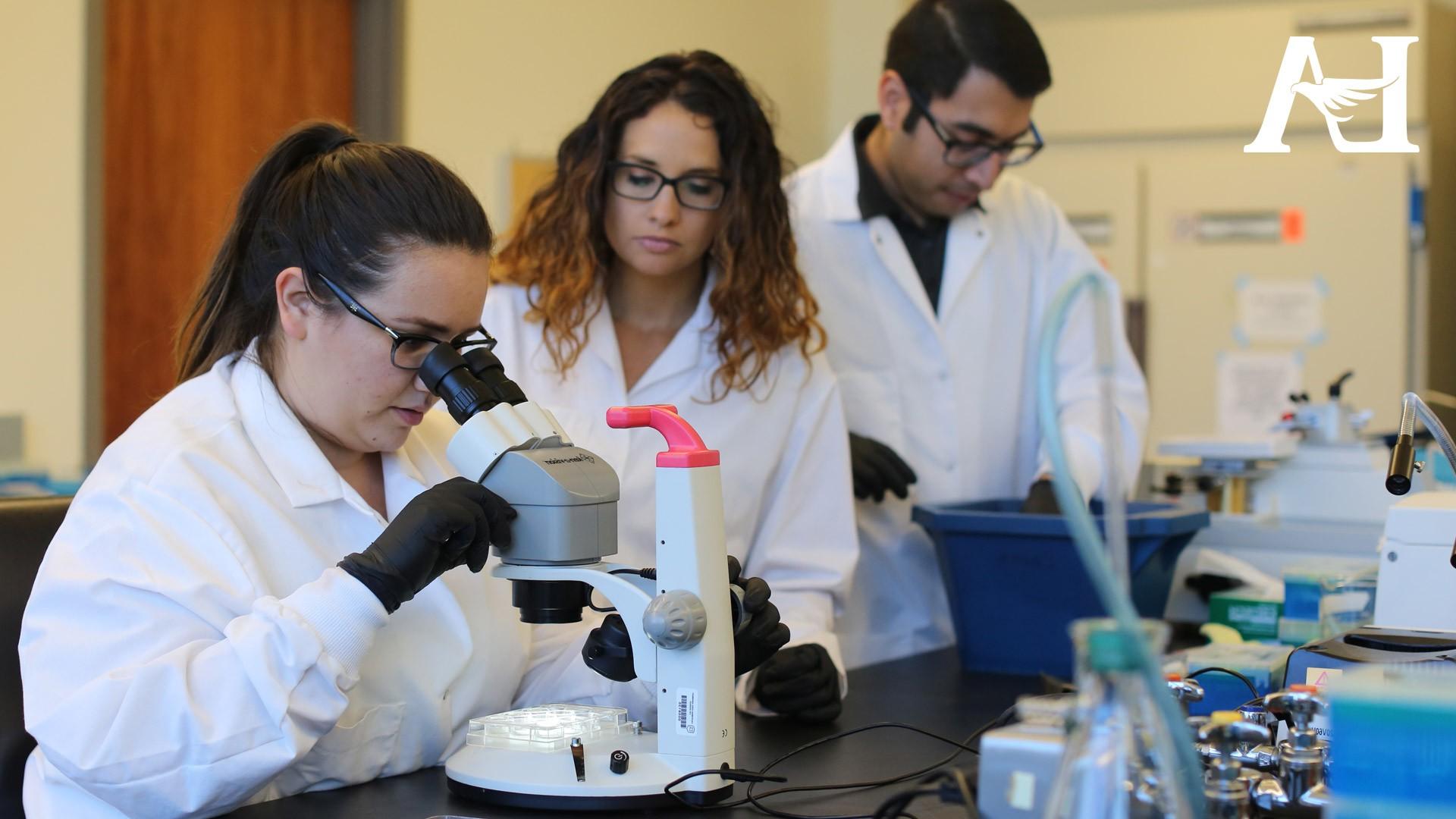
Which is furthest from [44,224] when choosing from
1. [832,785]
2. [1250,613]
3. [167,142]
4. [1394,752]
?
[1394,752]

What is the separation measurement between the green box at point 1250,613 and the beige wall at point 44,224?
2323mm

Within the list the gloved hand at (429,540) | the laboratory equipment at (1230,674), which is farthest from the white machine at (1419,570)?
the gloved hand at (429,540)

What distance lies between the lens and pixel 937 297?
2.42 meters

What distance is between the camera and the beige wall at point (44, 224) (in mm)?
2768

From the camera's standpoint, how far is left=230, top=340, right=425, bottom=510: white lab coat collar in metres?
1.39

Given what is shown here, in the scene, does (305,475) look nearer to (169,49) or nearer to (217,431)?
(217,431)

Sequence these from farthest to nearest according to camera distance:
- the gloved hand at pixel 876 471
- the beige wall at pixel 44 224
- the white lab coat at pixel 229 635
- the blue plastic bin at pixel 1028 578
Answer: the beige wall at pixel 44 224 → the gloved hand at pixel 876 471 → the blue plastic bin at pixel 1028 578 → the white lab coat at pixel 229 635

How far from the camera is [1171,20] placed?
4.43 m

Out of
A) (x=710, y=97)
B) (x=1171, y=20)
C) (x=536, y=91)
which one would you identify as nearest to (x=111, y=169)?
(x=536, y=91)

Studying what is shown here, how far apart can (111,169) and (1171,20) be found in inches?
127

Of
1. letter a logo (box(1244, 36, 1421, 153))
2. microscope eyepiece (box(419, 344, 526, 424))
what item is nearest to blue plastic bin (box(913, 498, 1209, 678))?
letter a logo (box(1244, 36, 1421, 153))

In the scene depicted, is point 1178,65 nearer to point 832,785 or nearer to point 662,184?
point 662,184

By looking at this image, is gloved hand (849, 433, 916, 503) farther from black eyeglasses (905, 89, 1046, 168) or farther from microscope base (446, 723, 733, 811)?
microscope base (446, 723, 733, 811)

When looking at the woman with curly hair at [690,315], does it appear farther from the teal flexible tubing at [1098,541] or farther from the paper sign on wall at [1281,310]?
the paper sign on wall at [1281,310]
